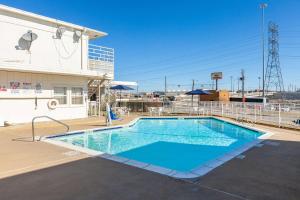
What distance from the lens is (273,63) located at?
51.3 m

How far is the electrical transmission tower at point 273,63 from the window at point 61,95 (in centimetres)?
4347

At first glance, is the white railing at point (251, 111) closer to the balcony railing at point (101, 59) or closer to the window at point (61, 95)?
the balcony railing at point (101, 59)

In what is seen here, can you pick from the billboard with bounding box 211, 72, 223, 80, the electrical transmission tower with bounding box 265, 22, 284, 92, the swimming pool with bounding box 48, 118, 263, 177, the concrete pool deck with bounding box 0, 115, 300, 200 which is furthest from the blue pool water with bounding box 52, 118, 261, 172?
the electrical transmission tower with bounding box 265, 22, 284, 92

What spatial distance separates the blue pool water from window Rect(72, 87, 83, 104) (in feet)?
14.6

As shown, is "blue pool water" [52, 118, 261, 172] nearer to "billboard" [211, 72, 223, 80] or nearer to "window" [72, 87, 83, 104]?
"window" [72, 87, 83, 104]

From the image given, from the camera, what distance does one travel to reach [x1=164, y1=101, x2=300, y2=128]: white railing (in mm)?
11945

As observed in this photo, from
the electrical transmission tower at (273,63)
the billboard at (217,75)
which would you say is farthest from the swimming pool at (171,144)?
the electrical transmission tower at (273,63)

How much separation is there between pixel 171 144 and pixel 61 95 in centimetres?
794

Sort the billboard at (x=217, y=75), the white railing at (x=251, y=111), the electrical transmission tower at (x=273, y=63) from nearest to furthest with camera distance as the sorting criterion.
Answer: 1. the white railing at (x=251, y=111)
2. the billboard at (x=217, y=75)
3. the electrical transmission tower at (x=273, y=63)

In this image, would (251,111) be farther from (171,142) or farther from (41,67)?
(41,67)

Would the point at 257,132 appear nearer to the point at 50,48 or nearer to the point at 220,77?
the point at 50,48

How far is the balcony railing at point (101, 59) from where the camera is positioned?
1661 cm

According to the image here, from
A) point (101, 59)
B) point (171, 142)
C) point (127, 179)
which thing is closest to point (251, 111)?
point (171, 142)

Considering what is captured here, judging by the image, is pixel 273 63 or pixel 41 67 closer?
pixel 41 67
